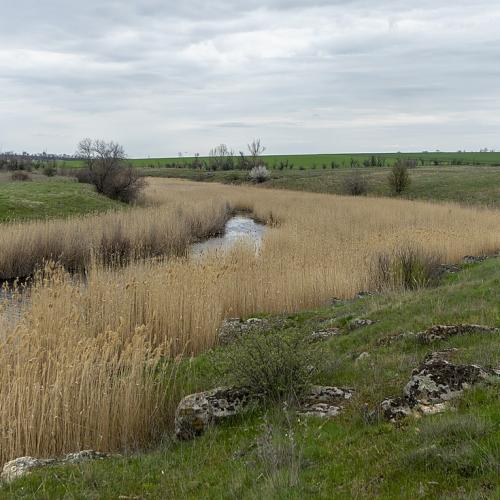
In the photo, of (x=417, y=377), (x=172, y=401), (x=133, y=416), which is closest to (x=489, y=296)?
(x=417, y=377)

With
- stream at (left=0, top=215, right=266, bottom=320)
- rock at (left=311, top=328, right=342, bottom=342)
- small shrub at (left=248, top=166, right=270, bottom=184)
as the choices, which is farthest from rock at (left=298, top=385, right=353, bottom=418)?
small shrub at (left=248, top=166, right=270, bottom=184)

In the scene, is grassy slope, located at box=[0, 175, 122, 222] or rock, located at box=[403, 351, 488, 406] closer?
rock, located at box=[403, 351, 488, 406]

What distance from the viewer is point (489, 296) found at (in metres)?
7.71

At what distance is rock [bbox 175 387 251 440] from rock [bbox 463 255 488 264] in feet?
33.4

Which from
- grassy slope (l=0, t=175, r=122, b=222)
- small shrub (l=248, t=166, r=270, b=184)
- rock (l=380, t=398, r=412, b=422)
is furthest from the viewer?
small shrub (l=248, t=166, r=270, b=184)

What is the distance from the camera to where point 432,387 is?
159 inches

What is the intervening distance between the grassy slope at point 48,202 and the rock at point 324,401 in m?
17.0

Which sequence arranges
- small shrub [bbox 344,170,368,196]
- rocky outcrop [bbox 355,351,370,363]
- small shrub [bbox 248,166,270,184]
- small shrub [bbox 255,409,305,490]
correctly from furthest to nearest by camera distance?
small shrub [bbox 248,166,270,184], small shrub [bbox 344,170,368,196], rocky outcrop [bbox 355,351,370,363], small shrub [bbox 255,409,305,490]

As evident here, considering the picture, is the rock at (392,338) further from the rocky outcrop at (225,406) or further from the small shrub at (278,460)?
the small shrub at (278,460)

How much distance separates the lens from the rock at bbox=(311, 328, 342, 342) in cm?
732

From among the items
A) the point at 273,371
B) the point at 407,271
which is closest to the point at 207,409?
the point at 273,371

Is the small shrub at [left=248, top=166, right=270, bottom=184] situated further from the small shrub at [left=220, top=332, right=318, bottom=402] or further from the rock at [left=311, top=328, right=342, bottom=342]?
the small shrub at [left=220, top=332, right=318, bottom=402]

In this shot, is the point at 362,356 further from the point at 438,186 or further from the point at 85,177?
the point at 438,186

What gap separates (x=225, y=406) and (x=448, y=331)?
270 centimetres
